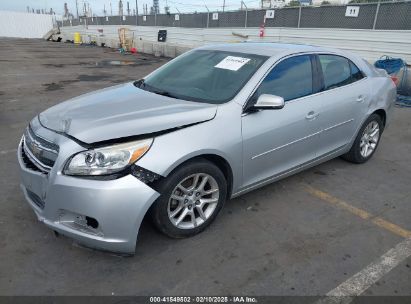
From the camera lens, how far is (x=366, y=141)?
467 cm

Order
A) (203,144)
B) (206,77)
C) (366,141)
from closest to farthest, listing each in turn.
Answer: (203,144) → (206,77) → (366,141)

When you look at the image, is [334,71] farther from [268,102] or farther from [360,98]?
[268,102]

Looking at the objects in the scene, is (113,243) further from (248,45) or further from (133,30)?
(133,30)

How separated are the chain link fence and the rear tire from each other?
8924mm

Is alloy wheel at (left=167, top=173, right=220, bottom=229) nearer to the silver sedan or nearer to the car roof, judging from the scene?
the silver sedan

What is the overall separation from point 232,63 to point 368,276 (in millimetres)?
2255

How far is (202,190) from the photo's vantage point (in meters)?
2.95

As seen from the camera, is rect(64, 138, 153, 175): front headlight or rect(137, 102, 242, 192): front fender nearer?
rect(64, 138, 153, 175): front headlight

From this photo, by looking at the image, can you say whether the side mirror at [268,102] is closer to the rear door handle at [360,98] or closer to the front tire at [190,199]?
the front tire at [190,199]

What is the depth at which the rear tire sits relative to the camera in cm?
447

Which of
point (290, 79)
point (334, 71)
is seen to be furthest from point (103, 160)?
point (334, 71)

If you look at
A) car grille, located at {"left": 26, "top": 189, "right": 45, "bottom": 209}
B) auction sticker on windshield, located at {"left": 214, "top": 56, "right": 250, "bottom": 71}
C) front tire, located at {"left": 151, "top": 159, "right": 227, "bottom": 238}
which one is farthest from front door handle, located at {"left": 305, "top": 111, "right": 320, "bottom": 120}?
car grille, located at {"left": 26, "top": 189, "right": 45, "bottom": 209}

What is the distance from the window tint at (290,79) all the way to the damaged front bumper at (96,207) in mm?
1503

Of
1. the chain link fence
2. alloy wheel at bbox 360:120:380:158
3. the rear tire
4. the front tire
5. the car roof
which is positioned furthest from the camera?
the chain link fence
